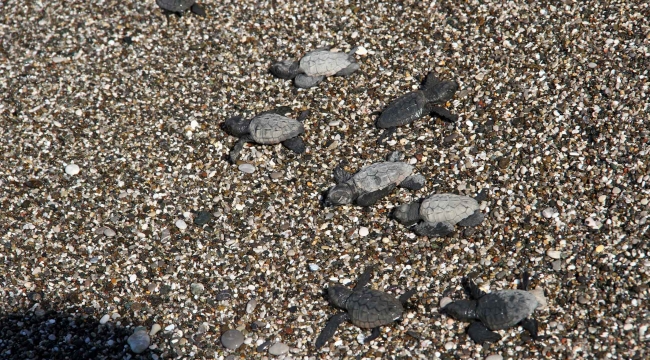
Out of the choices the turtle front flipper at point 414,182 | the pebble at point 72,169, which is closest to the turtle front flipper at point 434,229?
A: the turtle front flipper at point 414,182

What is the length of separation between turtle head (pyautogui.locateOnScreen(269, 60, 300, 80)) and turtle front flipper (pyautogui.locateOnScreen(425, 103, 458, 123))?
108cm

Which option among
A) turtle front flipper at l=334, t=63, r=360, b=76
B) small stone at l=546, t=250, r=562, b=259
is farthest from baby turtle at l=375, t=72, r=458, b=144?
small stone at l=546, t=250, r=562, b=259

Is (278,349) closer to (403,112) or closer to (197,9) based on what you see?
(403,112)

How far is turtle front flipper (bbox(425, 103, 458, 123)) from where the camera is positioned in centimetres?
399

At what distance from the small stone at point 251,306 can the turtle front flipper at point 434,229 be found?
108 centimetres

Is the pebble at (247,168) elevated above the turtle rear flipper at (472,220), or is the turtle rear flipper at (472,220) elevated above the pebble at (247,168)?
the turtle rear flipper at (472,220)

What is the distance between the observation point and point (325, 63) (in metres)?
4.31

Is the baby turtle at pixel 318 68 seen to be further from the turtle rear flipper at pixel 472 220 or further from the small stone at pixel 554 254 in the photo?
the small stone at pixel 554 254

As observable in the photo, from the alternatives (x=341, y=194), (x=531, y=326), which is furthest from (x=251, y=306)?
(x=531, y=326)

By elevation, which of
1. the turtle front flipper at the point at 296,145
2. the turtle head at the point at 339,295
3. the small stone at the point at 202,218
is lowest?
the small stone at the point at 202,218

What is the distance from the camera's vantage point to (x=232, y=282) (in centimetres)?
349

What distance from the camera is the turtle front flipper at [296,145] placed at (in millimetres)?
4004

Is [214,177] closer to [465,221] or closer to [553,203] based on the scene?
[465,221]

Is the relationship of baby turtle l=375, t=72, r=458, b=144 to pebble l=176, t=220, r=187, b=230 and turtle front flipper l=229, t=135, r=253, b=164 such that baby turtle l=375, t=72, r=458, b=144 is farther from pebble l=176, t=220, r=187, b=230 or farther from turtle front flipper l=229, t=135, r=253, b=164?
pebble l=176, t=220, r=187, b=230
